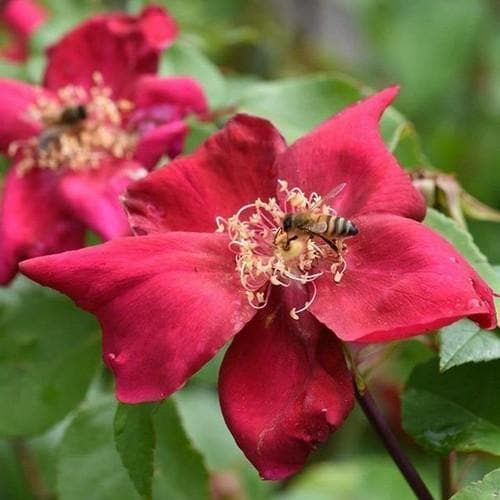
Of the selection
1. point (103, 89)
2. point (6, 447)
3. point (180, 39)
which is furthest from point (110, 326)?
point (6, 447)

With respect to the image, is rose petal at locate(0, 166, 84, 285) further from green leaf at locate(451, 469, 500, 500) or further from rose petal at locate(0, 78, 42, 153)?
green leaf at locate(451, 469, 500, 500)

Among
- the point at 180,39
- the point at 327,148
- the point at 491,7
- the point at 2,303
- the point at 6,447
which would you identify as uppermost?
the point at 327,148

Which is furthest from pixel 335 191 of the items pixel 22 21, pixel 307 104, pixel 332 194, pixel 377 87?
→ pixel 377 87

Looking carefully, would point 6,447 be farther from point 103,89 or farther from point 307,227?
point 307,227

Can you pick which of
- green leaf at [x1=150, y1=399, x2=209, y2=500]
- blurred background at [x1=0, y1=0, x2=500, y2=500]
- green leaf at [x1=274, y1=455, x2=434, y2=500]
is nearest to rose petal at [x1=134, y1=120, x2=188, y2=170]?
green leaf at [x1=150, y1=399, x2=209, y2=500]

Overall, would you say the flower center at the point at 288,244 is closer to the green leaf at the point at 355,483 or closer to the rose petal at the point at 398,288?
the rose petal at the point at 398,288

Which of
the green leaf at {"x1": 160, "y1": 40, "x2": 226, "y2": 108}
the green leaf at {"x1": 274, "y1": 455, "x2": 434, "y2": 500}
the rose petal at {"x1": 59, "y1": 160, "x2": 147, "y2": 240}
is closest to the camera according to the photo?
the rose petal at {"x1": 59, "y1": 160, "x2": 147, "y2": 240}

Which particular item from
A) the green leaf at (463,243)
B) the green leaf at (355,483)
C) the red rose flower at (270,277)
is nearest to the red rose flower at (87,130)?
the red rose flower at (270,277)
